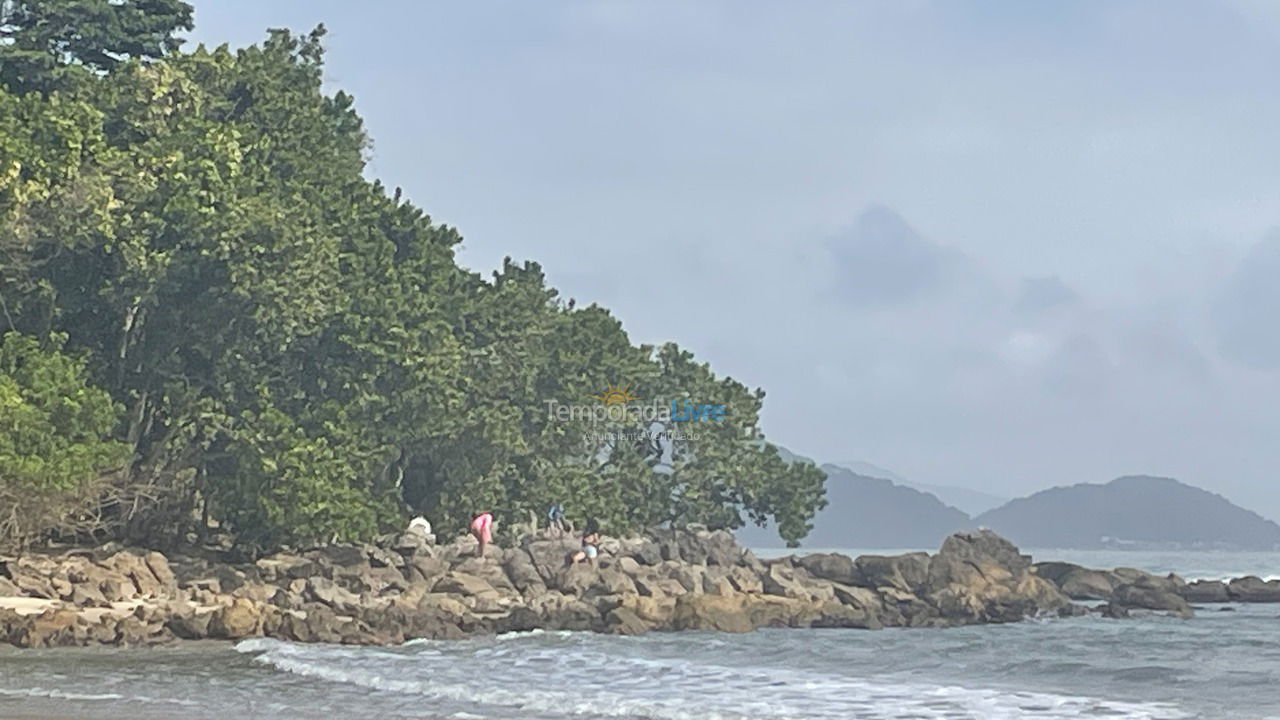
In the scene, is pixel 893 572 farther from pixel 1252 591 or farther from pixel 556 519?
pixel 1252 591

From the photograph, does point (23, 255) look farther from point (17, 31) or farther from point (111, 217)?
point (17, 31)

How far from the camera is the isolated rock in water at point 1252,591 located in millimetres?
59156

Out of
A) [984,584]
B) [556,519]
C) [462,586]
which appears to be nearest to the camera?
[462,586]

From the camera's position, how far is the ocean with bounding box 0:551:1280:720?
19.6 metres

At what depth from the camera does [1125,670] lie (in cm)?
2894

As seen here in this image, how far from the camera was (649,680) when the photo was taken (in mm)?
24172

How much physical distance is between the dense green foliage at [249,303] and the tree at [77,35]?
127mm

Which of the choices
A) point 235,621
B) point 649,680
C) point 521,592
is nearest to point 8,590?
point 235,621

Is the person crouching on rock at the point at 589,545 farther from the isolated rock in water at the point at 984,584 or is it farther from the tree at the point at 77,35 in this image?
the tree at the point at 77,35

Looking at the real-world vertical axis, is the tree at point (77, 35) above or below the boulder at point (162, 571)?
above

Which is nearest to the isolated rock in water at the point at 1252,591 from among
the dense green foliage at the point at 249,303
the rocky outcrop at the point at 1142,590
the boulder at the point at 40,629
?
Result: the rocky outcrop at the point at 1142,590

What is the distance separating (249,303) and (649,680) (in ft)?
48.5

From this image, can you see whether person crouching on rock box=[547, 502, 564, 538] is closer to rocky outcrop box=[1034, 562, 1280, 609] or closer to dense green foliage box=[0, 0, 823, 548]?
dense green foliage box=[0, 0, 823, 548]

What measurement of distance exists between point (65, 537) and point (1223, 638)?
2698cm
